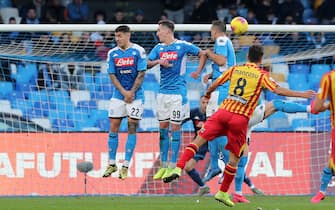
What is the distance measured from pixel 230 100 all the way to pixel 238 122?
32 cm

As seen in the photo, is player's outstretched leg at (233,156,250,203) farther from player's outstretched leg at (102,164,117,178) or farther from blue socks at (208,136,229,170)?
player's outstretched leg at (102,164,117,178)

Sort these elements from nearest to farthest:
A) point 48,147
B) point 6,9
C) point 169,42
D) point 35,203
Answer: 1. point 35,203
2. point 169,42
3. point 48,147
4. point 6,9

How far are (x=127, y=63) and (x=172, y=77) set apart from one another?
2.47 ft

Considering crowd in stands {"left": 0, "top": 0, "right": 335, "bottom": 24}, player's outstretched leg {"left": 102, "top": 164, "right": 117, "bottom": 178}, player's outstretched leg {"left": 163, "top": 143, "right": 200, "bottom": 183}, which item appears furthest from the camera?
crowd in stands {"left": 0, "top": 0, "right": 335, "bottom": 24}

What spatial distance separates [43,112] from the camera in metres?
18.4

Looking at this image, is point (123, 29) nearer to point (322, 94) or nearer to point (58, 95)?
point (58, 95)

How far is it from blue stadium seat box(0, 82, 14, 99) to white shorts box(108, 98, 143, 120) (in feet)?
10.8

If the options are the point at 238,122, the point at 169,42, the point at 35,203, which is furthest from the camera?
the point at 169,42

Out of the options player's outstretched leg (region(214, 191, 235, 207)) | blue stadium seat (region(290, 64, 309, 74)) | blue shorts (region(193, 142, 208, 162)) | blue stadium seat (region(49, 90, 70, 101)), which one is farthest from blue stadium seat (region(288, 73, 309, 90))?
player's outstretched leg (region(214, 191, 235, 207))

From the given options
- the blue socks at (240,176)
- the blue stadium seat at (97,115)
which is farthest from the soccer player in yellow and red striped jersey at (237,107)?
the blue stadium seat at (97,115)

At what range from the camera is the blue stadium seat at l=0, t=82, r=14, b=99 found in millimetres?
18453

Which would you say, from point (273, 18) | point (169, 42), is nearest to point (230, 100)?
point (169, 42)

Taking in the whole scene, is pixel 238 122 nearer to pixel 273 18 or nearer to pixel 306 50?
pixel 306 50

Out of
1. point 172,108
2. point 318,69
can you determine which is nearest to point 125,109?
point 172,108
